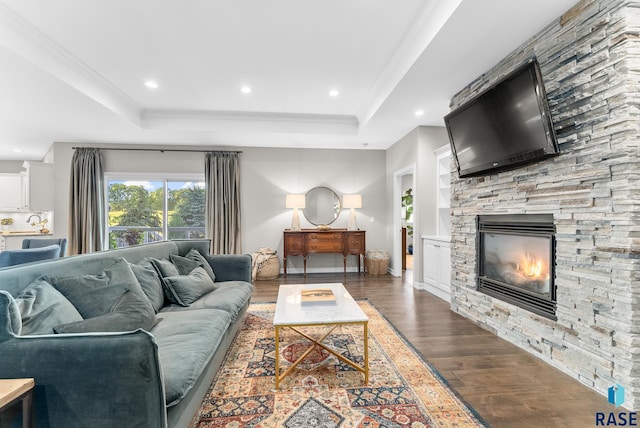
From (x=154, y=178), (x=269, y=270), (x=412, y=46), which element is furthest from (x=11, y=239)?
(x=412, y=46)

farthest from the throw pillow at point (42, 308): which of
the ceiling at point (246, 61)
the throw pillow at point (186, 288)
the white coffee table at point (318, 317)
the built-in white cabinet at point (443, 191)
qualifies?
the built-in white cabinet at point (443, 191)

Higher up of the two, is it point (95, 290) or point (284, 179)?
point (284, 179)

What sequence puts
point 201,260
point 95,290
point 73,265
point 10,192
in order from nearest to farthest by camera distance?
1. point 95,290
2. point 73,265
3. point 201,260
4. point 10,192

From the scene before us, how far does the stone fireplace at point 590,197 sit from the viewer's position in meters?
1.62

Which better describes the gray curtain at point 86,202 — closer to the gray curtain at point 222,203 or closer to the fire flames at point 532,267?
the gray curtain at point 222,203

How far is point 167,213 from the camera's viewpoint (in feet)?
17.9

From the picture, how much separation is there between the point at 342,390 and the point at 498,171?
2240 mm

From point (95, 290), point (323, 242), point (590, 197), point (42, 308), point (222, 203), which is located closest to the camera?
point (42, 308)

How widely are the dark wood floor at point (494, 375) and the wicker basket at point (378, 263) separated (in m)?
1.92

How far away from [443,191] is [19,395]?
4.52m

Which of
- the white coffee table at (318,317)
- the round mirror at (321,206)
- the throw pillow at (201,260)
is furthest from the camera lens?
the round mirror at (321,206)

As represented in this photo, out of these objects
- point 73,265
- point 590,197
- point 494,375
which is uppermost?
point 590,197

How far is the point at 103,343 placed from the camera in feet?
3.26

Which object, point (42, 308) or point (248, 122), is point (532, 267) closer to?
point (42, 308)
